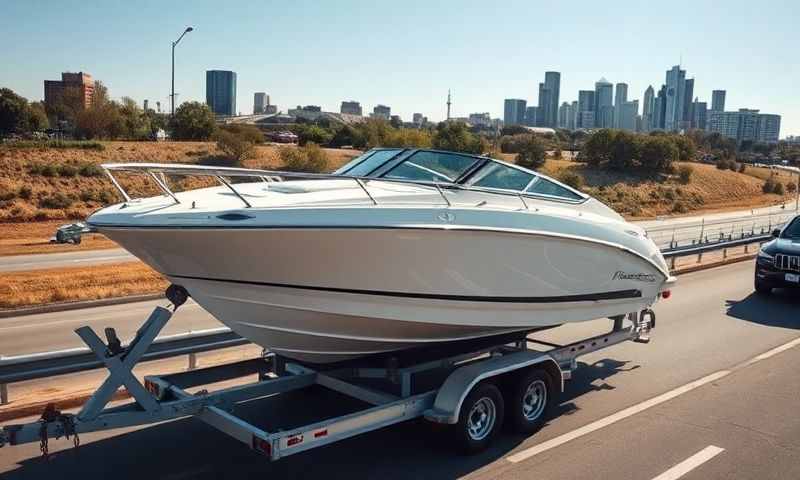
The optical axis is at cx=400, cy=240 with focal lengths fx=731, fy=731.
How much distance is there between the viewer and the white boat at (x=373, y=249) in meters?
5.39

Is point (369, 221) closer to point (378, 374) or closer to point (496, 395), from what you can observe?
point (378, 374)

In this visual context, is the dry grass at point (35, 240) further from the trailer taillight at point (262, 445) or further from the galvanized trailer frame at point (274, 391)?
the trailer taillight at point (262, 445)

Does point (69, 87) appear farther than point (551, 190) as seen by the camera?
Yes

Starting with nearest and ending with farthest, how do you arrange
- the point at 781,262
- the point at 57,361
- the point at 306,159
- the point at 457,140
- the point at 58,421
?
1. the point at 58,421
2. the point at 57,361
3. the point at 781,262
4. the point at 457,140
5. the point at 306,159

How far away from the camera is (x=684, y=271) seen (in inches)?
666

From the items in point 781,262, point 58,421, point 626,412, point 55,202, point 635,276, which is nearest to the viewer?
point 58,421

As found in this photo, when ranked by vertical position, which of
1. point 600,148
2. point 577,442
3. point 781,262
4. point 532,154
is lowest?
point 577,442

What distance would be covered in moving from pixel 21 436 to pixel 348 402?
3489mm

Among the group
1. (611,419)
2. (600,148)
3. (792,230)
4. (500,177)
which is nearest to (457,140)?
(792,230)

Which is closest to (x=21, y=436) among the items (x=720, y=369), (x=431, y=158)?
(x=431, y=158)

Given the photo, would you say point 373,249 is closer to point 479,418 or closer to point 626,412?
point 479,418

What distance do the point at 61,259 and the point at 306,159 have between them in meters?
20.7

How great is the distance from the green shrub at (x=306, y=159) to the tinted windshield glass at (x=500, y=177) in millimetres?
32989

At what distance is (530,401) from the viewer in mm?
6930
